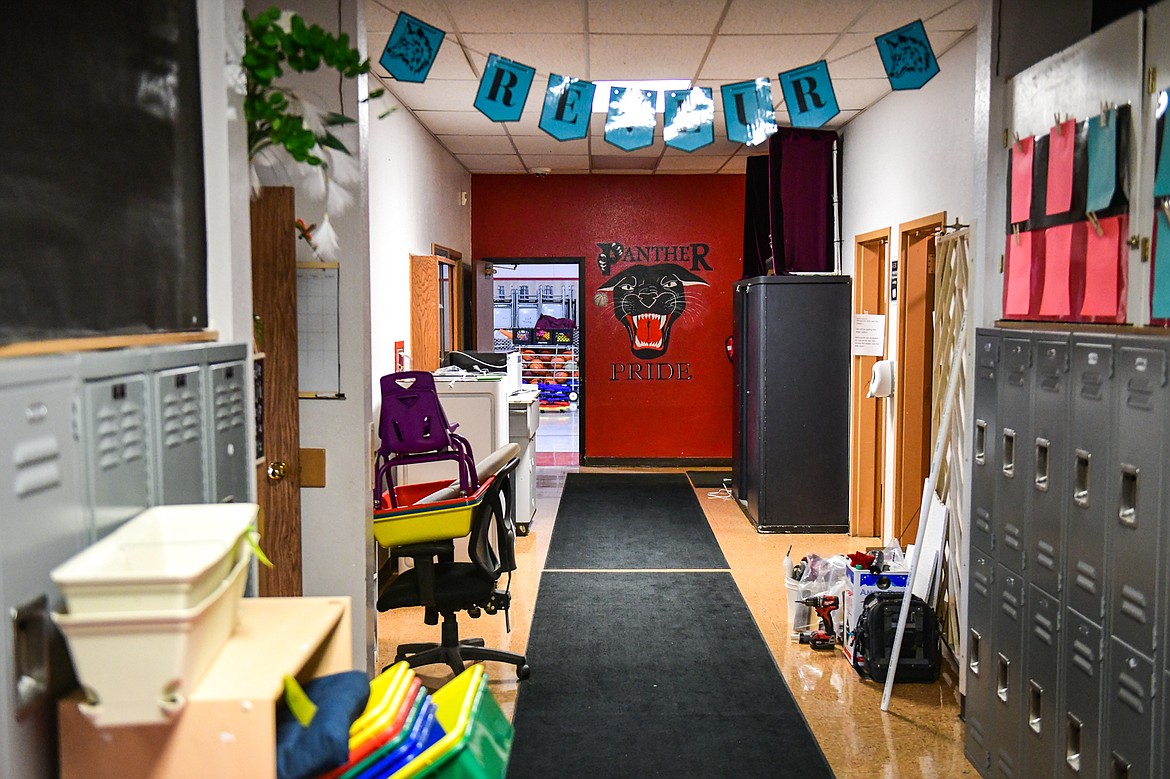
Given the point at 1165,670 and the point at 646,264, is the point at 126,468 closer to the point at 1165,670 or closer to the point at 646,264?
the point at 1165,670

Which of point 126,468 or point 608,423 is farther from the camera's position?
point 608,423

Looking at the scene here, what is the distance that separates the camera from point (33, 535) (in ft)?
3.99

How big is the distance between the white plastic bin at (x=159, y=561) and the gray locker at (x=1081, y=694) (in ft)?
6.89

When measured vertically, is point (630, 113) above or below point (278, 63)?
above

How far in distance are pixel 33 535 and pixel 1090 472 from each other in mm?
2358

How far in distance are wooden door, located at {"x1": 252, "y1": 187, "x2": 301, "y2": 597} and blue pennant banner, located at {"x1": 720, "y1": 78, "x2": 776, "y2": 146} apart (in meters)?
2.15

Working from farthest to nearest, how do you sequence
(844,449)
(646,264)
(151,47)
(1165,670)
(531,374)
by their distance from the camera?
(531,374) < (646,264) < (844,449) < (1165,670) < (151,47)

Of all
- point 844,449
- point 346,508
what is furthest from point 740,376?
point 346,508

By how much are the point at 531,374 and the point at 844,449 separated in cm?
750

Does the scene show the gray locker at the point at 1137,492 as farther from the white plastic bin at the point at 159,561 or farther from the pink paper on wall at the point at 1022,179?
the white plastic bin at the point at 159,561

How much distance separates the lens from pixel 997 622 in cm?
313

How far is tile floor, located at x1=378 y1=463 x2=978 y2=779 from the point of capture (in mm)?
3334

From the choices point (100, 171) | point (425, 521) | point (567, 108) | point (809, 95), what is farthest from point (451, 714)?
point (809, 95)

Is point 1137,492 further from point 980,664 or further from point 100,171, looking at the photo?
point 100,171
